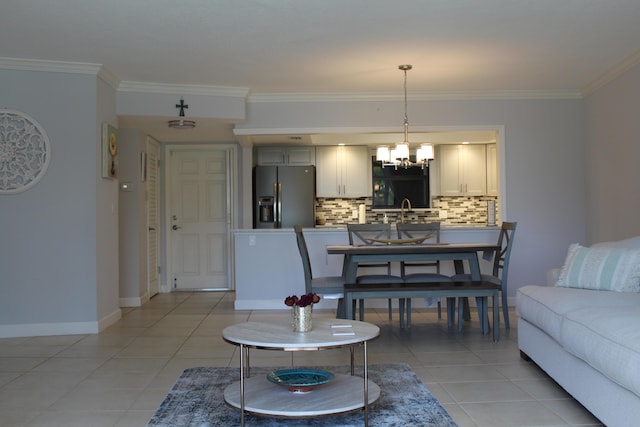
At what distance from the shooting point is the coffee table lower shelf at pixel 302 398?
2468mm

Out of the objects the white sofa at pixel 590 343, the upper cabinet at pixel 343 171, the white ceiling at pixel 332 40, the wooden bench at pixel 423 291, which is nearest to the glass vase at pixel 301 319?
the white sofa at pixel 590 343

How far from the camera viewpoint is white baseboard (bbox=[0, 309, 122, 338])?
15.8 feet

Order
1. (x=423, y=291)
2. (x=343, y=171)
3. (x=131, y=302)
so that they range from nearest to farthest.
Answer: (x=423, y=291), (x=131, y=302), (x=343, y=171)

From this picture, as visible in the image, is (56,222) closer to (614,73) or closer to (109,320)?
(109,320)

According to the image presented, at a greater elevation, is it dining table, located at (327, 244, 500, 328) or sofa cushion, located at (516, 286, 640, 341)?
dining table, located at (327, 244, 500, 328)

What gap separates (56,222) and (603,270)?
425 centimetres

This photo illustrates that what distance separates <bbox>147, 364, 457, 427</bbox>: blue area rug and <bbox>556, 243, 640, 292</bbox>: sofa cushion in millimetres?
1208

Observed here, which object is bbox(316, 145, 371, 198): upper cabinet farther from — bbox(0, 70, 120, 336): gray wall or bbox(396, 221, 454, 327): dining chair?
bbox(0, 70, 120, 336): gray wall

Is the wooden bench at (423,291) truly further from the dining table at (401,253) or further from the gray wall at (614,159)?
the gray wall at (614,159)

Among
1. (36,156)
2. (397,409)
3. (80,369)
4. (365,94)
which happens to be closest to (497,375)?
(397,409)

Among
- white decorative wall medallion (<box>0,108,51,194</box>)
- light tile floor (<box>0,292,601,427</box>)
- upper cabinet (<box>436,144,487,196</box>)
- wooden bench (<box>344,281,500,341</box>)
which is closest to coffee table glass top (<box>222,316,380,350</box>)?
light tile floor (<box>0,292,601,427</box>)

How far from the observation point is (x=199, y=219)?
25.5ft

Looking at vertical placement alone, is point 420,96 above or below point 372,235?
above

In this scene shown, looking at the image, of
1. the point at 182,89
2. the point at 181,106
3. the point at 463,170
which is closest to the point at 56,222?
the point at 181,106
